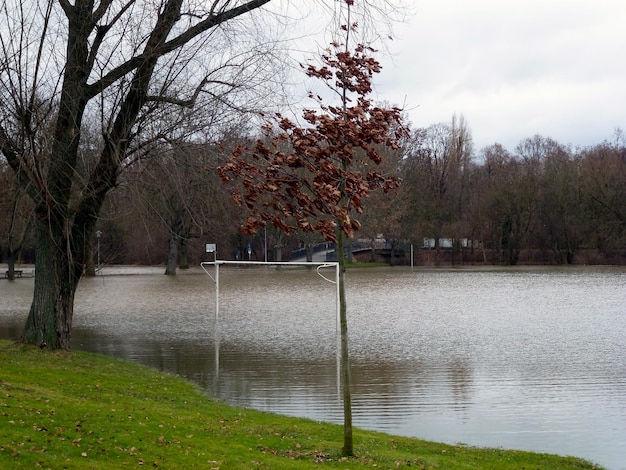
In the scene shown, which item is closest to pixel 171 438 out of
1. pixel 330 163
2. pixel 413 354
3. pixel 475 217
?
pixel 330 163

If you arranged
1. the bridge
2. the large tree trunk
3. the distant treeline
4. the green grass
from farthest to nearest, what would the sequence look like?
the bridge, the distant treeline, the large tree trunk, the green grass

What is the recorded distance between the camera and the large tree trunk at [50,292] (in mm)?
15438

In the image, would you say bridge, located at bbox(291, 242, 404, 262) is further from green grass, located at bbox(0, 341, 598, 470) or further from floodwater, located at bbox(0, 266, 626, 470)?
green grass, located at bbox(0, 341, 598, 470)

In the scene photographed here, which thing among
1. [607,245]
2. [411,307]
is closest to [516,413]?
[411,307]

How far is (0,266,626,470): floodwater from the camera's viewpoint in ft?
39.2

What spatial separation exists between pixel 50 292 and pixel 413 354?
8.22 metres

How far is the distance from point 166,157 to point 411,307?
17699 mm

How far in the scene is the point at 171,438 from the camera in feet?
28.0

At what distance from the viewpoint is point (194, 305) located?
32.1m

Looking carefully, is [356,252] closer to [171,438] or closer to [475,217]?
[475,217]

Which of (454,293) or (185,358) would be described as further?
(454,293)

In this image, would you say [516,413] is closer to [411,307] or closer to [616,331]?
[616,331]

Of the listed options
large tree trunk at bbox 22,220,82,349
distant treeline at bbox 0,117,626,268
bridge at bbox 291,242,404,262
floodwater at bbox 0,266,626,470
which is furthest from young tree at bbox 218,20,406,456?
bridge at bbox 291,242,404,262

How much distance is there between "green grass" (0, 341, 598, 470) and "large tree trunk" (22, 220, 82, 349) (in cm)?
296
